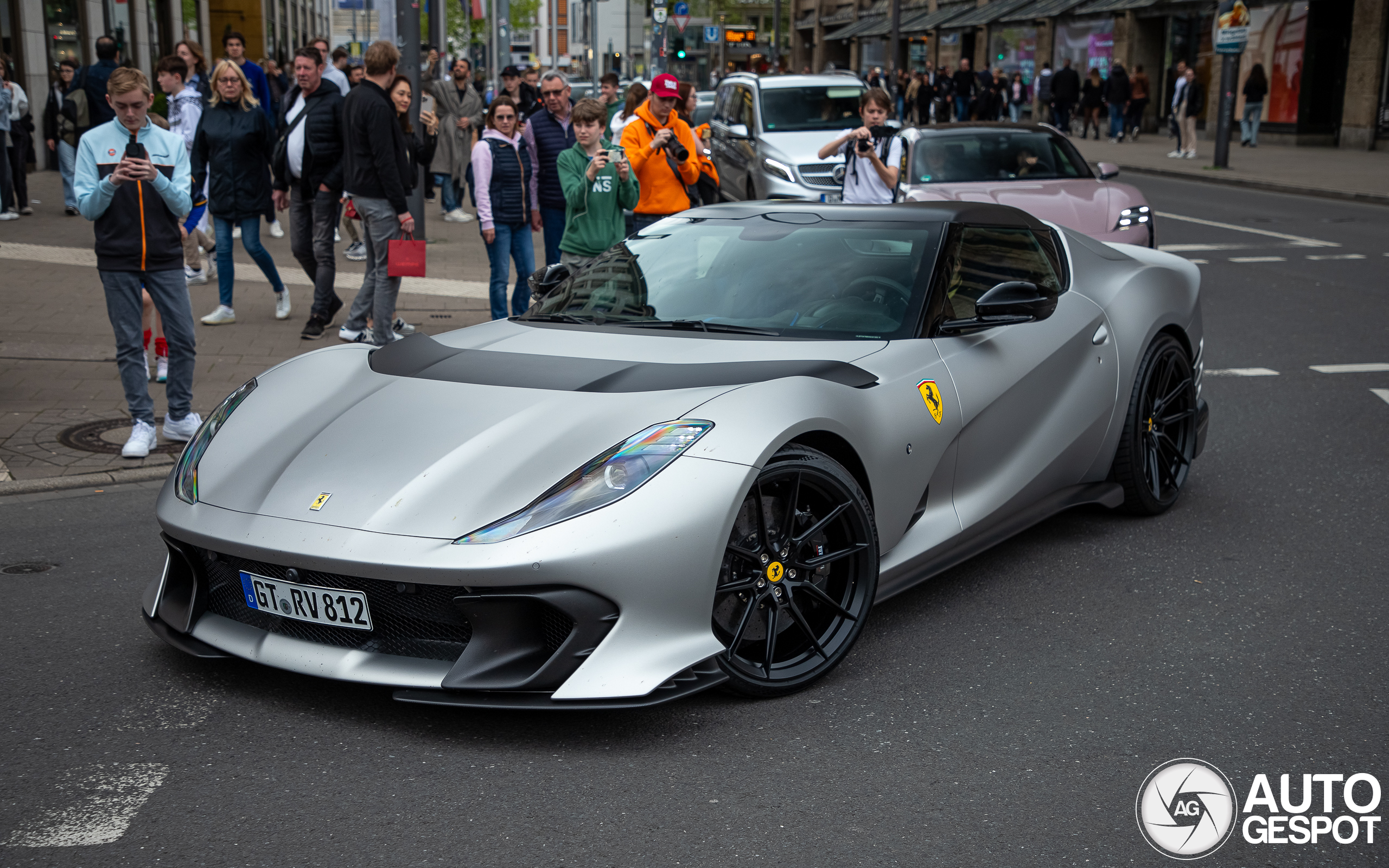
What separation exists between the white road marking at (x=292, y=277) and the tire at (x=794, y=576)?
8.09 metres

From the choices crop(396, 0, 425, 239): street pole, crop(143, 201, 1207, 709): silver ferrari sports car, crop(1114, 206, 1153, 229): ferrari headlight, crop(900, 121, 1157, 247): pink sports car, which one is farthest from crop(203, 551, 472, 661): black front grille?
crop(396, 0, 425, 239): street pole

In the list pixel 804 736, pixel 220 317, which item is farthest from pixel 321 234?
pixel 804 736

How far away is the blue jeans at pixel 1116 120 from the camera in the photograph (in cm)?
Result: 3469

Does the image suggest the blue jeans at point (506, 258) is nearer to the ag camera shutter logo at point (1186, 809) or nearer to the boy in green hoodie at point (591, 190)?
the boy in green hoodie at point (591, 190)

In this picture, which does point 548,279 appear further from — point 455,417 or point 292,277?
point 292,277

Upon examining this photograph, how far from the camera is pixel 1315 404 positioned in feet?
25.2

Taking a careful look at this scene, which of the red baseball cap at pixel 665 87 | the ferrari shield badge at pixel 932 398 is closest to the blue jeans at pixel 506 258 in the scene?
the red baseball cap at pixel 665 87

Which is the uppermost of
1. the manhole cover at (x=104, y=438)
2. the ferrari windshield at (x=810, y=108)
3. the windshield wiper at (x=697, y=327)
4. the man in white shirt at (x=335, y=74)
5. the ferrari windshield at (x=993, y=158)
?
the man in white shirt at (x=335, y=74)

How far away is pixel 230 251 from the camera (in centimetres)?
998

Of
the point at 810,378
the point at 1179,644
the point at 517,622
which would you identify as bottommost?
the point at 1179,644

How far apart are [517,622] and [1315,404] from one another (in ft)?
19.1

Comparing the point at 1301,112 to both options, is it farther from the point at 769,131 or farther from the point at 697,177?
the point at 697,177

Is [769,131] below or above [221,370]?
above

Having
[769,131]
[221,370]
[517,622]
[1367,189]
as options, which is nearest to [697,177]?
[221,370]
